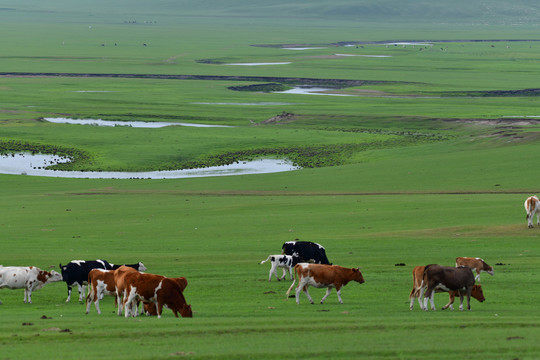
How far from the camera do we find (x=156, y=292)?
19625 mm

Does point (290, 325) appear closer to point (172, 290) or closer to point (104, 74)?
point (172, 290)

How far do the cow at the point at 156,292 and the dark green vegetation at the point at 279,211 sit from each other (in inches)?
15.7

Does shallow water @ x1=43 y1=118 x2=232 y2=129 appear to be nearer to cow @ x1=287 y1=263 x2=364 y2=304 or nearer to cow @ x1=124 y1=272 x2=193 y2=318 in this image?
cow @ x1=287 y1=263 x2=364 y2=304

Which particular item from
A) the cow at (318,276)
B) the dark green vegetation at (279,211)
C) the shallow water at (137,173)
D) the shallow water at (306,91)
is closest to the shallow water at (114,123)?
the dark green vegetation at (279,211)

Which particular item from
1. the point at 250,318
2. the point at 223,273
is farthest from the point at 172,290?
the point at 223,273

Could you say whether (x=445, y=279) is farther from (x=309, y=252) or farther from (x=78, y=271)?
(x=78, y=271)

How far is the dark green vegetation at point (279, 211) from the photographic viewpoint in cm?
1756

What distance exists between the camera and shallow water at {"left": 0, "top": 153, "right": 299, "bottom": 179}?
2608 inches

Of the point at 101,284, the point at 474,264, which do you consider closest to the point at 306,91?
the point at 474,264

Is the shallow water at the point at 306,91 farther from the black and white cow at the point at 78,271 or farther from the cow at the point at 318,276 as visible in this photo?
the cow at the point at 318,276

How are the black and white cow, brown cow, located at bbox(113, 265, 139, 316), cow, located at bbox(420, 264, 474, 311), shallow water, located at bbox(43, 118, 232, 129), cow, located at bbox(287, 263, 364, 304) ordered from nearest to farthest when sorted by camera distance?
brown cow, located at bbox(113, 265, 139, 316) < cow, located at bbox(420, 264, 474, 311) < cow, located at bbox(287, 263, 364, 304) < the black and white cow < shallow water, located at bbox(43, 118, 232, 129)

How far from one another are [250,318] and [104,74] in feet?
432

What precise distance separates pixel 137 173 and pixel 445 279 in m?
50.6

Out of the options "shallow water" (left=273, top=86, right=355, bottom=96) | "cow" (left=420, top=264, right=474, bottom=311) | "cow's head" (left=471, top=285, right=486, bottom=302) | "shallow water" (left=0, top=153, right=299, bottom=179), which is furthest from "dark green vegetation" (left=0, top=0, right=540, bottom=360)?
"shallow water" (left=273, top=86, right=355, bottom=96)
